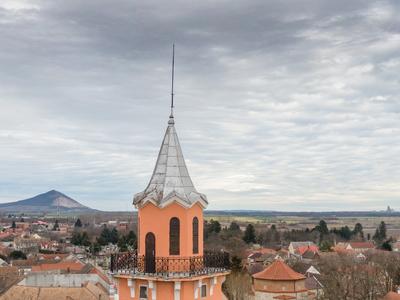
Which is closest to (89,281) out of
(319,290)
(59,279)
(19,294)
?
(59,279)

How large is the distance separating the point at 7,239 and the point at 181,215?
177088mm

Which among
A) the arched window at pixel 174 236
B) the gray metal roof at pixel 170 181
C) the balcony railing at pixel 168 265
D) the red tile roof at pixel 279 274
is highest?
the gray metal roof at pixel 170 181

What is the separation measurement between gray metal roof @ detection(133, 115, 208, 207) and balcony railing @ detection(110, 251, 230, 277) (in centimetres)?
173

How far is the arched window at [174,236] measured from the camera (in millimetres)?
19547

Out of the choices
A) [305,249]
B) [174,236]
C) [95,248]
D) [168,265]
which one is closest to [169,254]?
[168,265]

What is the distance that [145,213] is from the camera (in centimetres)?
2006

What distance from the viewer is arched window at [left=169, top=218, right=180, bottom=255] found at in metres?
19.5

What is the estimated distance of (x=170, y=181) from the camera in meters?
20.4

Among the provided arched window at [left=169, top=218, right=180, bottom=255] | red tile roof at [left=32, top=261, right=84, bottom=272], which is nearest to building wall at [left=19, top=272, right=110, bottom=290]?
red tile roof at [left=32, top=261, right=84, bottom=272]

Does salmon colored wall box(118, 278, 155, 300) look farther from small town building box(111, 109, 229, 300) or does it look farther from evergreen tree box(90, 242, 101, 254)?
evergreen tree box(90, 242, 101, 254)

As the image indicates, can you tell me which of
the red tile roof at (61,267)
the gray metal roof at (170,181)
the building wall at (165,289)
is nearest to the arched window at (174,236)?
the gray metal roof at (170,181)

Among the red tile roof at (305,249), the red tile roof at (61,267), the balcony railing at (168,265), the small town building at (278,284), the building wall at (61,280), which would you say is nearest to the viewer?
the balcony railing at (168,265)

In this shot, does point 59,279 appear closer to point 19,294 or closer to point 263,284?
point 19,294

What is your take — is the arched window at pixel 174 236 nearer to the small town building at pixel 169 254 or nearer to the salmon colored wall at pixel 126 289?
the small town building at pixel 169 254
